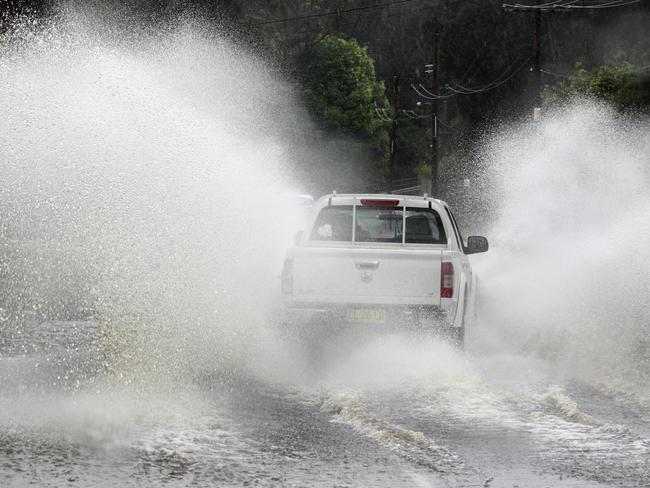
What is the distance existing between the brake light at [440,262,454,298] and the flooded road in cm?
44

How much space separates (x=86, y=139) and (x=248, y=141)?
47132 millimetres

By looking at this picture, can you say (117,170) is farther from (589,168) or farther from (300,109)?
(300,109)

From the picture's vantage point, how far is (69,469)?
7.11 m

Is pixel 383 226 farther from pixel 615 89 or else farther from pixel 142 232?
pixel 615 89

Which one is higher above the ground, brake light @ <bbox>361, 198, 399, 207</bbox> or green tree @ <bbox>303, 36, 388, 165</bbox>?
green tree @ <bbox>303, 36, 388, 165</bbox>

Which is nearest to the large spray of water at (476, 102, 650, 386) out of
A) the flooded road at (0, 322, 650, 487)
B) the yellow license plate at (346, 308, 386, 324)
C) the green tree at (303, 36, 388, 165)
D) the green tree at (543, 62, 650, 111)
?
the green tree at (543, 62, 650, 111)

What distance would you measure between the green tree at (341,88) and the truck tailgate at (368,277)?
8246cm

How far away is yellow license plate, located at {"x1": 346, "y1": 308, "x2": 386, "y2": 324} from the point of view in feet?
37.8

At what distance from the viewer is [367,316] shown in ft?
37.8

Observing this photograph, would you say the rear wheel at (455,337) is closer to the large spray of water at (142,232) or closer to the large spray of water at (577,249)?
the large spray of water at (577,249)

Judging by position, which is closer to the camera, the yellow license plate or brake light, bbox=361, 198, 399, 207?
the yellow license plate

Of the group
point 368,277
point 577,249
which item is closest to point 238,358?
point 368,277

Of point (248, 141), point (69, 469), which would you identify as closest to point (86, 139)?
point (69, 469)

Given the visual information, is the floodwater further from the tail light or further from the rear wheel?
the tail light
